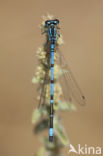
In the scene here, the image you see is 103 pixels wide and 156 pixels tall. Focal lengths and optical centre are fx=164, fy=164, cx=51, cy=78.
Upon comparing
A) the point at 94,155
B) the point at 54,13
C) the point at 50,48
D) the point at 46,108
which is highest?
Answer: the point at 54,13

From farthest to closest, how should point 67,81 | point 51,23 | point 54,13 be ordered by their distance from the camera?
point 54,13 → point 67,81 → point 51,23

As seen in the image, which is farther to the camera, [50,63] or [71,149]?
[71,149]

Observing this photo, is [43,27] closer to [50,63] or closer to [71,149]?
[50,63]

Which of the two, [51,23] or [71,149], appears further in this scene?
[71,149]

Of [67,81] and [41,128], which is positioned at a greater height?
[67,81]

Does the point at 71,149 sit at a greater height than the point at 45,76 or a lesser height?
lesser

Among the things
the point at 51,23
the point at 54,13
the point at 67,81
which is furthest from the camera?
the point at 54,13

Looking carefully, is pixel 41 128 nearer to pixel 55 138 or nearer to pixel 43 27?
pixel 55 138

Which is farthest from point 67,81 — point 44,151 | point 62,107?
point 44,151
